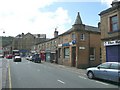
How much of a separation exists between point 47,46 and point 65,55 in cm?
1653

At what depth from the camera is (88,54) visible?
35.9 metres

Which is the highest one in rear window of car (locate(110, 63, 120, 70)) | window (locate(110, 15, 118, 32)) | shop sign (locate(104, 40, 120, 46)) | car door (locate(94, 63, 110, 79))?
window (locate(110, 15, 118, 32))

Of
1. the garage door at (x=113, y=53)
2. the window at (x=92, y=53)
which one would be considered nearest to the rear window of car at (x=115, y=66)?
the garage door at (x=113, y=53)

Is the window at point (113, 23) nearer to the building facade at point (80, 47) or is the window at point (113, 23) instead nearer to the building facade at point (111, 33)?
the building facade at point (111, 33)

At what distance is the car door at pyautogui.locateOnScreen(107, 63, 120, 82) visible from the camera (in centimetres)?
1598

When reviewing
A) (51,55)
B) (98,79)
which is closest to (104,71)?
(98,79)

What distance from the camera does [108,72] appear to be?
55.1ft

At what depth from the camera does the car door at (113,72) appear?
52.4 feet

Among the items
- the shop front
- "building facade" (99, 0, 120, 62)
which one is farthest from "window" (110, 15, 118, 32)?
the shop front

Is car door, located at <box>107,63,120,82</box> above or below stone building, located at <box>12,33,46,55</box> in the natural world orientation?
below

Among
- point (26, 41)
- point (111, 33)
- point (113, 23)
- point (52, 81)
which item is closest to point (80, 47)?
point (111, 33)

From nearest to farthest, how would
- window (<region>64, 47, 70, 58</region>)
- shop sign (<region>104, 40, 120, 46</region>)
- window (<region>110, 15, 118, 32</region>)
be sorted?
1. shop sign (<region>104, 40, 120, 46</region>)
2. window (<region>110, 15, 118, 32</region>)
3. window (<region>64, 47, 70, 58</region>)

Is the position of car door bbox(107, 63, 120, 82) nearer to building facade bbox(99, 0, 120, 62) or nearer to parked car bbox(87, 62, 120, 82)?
parked car bbox(87, 62, 120, 82)

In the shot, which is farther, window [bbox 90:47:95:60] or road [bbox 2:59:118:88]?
window [bbox 90:47:95:60]
